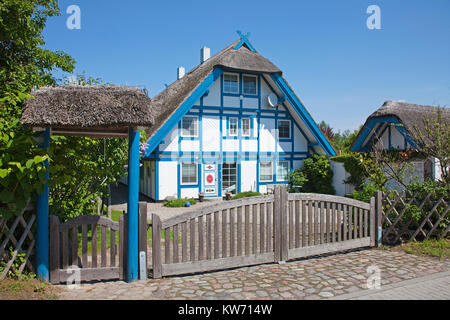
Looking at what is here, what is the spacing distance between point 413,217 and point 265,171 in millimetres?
11842

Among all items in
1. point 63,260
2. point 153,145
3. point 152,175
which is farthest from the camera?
point 152,175

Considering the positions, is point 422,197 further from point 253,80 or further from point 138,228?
point 253,80

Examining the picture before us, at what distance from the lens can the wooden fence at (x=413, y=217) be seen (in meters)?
7.67

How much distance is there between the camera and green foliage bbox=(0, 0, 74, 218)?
453 centimetres

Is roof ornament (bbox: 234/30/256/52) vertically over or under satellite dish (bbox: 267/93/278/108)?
over

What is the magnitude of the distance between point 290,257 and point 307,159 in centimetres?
1385

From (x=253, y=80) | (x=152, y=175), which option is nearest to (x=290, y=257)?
(x=152, y=175)

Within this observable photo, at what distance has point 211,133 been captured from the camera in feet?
57.8

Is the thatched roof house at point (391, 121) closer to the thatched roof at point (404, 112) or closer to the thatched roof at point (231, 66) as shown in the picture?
the thatched roof at point (404, 112)

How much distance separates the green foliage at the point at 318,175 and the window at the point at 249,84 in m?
5.24

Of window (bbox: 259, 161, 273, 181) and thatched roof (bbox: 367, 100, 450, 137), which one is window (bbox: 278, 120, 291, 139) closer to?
window (bbox: 259, 161, 273, 181)

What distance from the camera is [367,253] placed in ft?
23.7

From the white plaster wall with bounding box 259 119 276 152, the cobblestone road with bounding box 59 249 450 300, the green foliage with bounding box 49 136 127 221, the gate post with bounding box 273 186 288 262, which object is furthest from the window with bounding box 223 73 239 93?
the cobblestone road with bounding box 59 249 450 300

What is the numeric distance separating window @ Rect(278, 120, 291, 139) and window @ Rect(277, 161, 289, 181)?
1.55 meters
